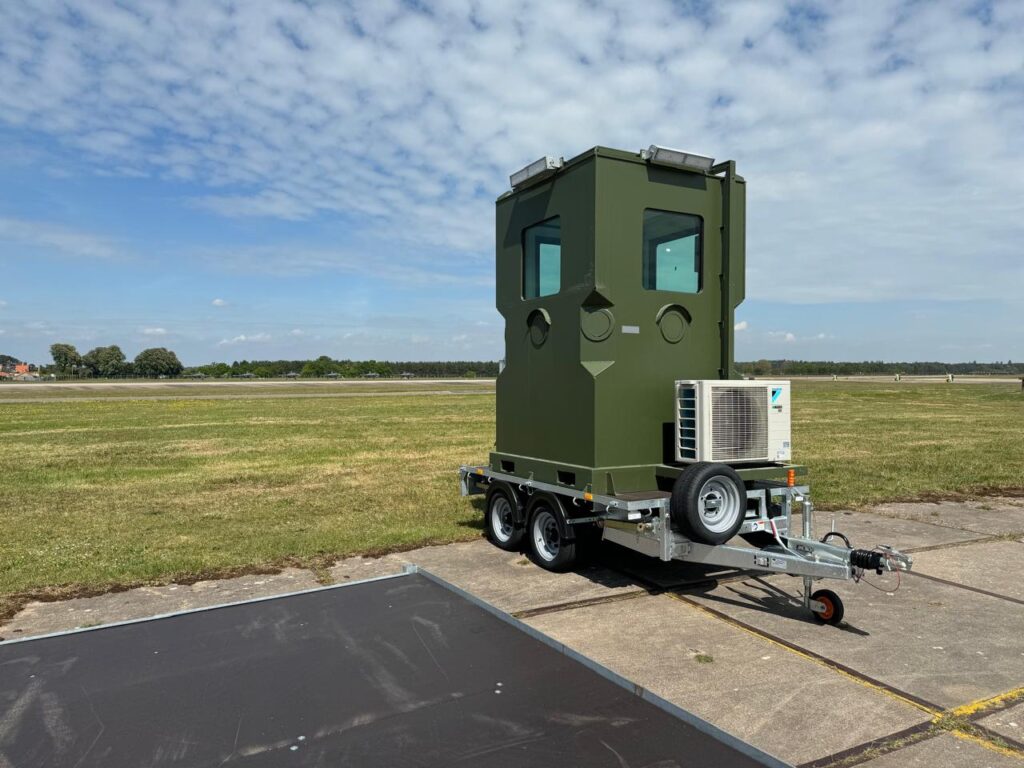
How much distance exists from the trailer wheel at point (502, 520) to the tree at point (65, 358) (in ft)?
520

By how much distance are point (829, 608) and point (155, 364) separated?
156 metres

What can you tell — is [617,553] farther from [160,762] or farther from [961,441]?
[961,441]

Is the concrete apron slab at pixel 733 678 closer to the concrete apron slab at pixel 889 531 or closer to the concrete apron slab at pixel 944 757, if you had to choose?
the concrete apron slab at pixel 944 757

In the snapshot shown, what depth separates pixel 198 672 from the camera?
397cm

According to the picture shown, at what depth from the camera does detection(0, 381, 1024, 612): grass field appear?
7.04m

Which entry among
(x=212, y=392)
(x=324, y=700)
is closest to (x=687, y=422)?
(x=324, y=700)

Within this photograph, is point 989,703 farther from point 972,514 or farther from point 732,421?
point 972,514

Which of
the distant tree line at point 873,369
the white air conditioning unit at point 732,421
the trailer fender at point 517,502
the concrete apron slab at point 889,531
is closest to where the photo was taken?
the white air conditioning unit at point 732,421

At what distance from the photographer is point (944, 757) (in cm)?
313

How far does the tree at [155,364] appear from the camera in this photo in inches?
5546

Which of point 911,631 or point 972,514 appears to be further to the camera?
point 972,514

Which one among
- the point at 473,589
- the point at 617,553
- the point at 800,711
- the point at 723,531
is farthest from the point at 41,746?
the point at 617,553

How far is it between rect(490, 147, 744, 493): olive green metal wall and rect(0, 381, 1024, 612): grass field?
2.49 meters

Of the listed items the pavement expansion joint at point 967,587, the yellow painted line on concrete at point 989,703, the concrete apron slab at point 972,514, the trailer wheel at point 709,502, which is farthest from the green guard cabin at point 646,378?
the concrete apron slab at point 972,514
